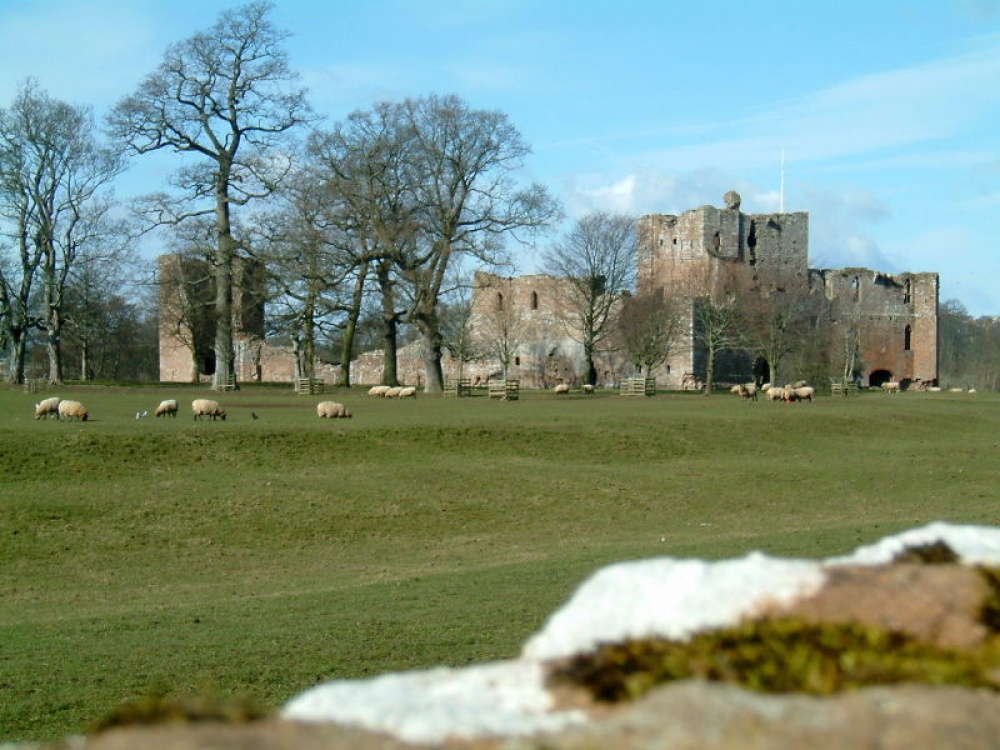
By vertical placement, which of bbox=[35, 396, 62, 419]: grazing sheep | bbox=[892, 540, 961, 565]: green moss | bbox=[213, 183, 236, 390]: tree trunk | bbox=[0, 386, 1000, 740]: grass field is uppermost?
bbox=[213, 183, 236, 390]: tree trunk

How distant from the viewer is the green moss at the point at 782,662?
2.27m

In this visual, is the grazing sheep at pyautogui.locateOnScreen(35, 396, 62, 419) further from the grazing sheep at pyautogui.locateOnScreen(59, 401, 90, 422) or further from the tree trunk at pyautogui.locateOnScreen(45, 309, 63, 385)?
the tree trunk at pyautogui.locateOnScreen(45, 309, 63, 385)

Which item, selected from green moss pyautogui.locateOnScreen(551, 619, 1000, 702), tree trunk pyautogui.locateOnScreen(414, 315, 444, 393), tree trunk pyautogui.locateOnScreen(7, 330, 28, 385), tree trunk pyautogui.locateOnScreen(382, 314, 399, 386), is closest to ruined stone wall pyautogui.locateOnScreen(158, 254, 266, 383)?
tree trunk pyautogui.locateOnScreen(382, 314, 399, 386)

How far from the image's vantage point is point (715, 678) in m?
2.29

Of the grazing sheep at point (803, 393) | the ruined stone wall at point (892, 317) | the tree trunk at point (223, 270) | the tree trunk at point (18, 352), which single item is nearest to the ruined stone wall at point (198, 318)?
the tree trunk at point (223, 270)

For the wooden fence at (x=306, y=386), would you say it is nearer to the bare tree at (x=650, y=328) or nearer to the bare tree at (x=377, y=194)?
the bare tree at (x=377, y=194)

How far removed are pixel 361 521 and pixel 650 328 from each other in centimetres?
4509

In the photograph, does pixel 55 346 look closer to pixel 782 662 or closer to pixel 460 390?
pixel 460 390

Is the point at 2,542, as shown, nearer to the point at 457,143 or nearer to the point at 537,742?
the point at 537,742

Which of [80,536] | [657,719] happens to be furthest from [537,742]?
[80,536]

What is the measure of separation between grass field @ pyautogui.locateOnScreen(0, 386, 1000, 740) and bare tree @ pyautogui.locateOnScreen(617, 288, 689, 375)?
1071 inches

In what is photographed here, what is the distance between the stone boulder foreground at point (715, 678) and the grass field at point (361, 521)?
6.64m

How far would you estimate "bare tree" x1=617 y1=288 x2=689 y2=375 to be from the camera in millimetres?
64750

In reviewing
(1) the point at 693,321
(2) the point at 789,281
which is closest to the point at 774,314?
(1) the point at 693,321
